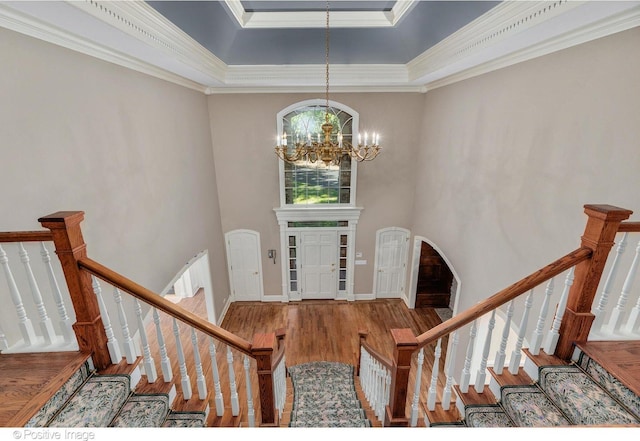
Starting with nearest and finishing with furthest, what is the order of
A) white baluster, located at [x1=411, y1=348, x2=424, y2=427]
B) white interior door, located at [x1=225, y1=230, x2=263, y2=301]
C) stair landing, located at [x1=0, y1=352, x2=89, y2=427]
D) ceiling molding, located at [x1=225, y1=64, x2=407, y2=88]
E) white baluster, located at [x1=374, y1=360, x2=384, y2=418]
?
stair landing, located at [x1=0, y1=352, x2=89, y2=427]
white baluster, located at [x1=411, y1=348, x2=424, y2=427]
white baluster, located at [x1=374, y1=360, x2=384, y2=418]
ceiling molding, located at [x1=225, y1=64, x2=407, y2=88]
white interior door, located at [x1=225, y1=230, x2=263, y2=301]

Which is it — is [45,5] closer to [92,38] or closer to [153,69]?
[92,38]

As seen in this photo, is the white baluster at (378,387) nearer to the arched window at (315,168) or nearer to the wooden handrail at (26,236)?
the wooden handrail at (26,236)

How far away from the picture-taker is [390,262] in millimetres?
7387

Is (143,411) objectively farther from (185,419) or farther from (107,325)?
(107,325)

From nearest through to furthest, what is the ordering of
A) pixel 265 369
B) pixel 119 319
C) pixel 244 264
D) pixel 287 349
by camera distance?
pixel 119 319 → pixel 265 369 → pixel 287 349 → pixel 244 264

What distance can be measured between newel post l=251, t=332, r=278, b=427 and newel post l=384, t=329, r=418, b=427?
0.90 meters

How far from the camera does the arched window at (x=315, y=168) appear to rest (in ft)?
20.7

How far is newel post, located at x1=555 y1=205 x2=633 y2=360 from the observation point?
175cm

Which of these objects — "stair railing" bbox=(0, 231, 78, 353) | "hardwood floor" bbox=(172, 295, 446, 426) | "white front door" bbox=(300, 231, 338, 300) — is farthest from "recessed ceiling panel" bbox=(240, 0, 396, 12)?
"hardwood floor" bbox=(172, 295, 446, 426)

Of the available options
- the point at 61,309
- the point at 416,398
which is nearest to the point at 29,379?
the point at 61,309

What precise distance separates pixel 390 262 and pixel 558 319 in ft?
17.7

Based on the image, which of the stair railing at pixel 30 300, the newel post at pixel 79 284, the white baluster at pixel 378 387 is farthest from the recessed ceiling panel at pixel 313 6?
the white baluster at pixel 378 387

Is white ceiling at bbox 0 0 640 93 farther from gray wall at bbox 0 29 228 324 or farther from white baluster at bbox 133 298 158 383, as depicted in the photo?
white baluster at bbox 133 298 158 383
